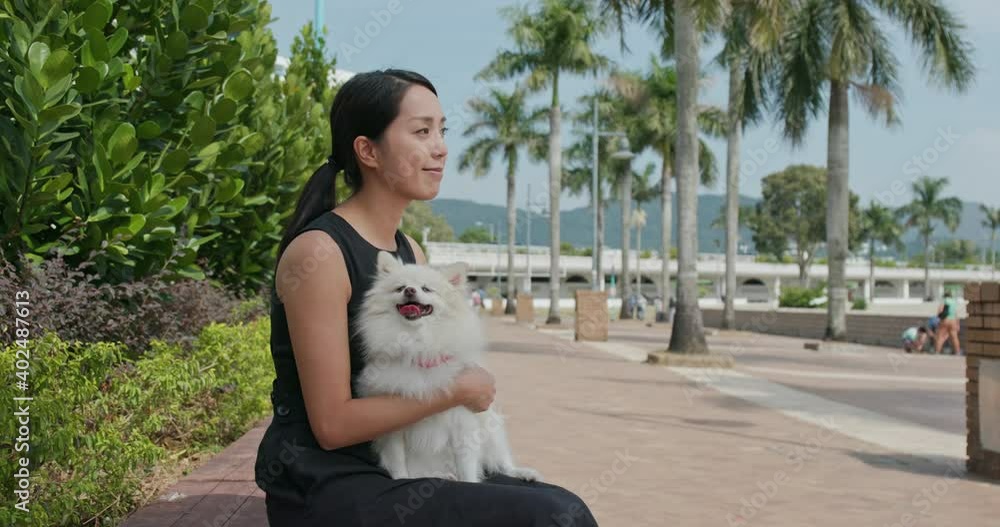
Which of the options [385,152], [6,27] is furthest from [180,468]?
[385,152]

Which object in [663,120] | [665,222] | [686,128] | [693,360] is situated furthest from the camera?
[665,222]

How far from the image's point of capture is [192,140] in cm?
737

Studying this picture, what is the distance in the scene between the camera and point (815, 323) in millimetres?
41281

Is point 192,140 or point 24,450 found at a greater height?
point 192,140

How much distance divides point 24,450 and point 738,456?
6.93 meters

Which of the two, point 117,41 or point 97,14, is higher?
point 97,14

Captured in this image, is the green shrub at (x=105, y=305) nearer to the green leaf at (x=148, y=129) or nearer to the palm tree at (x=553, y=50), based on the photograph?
the green leaf at (x=148, y=129)

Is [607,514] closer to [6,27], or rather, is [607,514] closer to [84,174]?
[84,174]

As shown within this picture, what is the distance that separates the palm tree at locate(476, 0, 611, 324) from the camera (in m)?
42.6

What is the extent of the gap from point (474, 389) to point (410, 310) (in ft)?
0.85

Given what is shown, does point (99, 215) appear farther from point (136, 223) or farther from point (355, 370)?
point (355, 370)

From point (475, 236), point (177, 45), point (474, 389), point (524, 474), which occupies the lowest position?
point (524, 474)

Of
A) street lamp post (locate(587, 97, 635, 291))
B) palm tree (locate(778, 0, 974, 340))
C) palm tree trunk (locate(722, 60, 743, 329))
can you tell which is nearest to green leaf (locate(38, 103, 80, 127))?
palm tree (locate(778, 0, 974, 340))

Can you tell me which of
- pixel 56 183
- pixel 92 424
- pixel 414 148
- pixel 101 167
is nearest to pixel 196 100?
pixel 101 167
